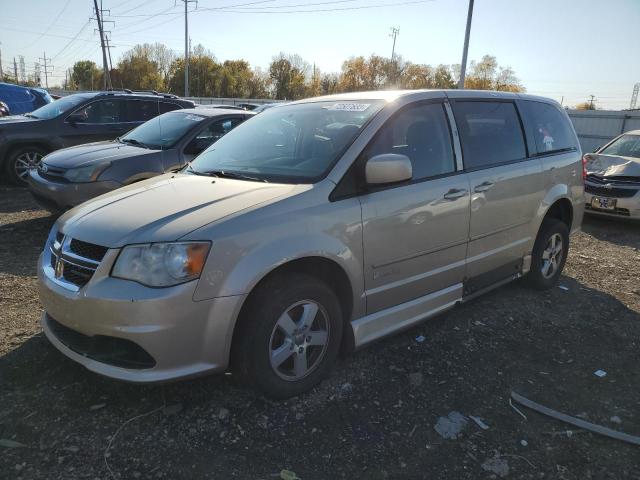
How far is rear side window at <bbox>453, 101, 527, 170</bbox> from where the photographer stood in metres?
3.80

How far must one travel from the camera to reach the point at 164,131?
6.80m

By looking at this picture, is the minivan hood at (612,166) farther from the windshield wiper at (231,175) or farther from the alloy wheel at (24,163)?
the alloy wheel at (24,163)

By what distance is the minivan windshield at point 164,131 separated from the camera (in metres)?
6.59

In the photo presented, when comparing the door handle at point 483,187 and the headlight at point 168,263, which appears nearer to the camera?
the headlight at point 168,263

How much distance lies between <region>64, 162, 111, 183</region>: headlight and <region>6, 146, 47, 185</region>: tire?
3.15m

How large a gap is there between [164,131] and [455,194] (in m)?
4.65

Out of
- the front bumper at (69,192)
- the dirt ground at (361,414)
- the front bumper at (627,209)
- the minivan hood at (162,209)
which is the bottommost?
the dirt ground at (361,414)

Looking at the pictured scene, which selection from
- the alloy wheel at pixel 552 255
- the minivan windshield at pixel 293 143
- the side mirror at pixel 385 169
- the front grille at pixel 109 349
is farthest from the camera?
the alloy wheel at pixel 552 255

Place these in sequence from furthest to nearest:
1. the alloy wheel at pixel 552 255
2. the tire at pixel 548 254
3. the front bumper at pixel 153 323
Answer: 1. the alloy wheel at pixel 552 255
2. the tire at pixel 548 254
3. the front bumper at pixel 153 323

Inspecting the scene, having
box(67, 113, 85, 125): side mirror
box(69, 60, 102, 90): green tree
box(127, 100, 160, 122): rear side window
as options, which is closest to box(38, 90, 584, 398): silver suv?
box(127, 100, 160, 122): rear side window

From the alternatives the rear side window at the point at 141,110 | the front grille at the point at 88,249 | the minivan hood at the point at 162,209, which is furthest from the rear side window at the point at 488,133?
the rear side window at the point at 141,110

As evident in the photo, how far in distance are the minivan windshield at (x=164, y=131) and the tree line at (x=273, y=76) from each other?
7164 cm

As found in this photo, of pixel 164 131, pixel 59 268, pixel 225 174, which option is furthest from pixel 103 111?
pixel 59 268

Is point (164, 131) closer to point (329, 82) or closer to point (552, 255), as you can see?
point (552, 255)
